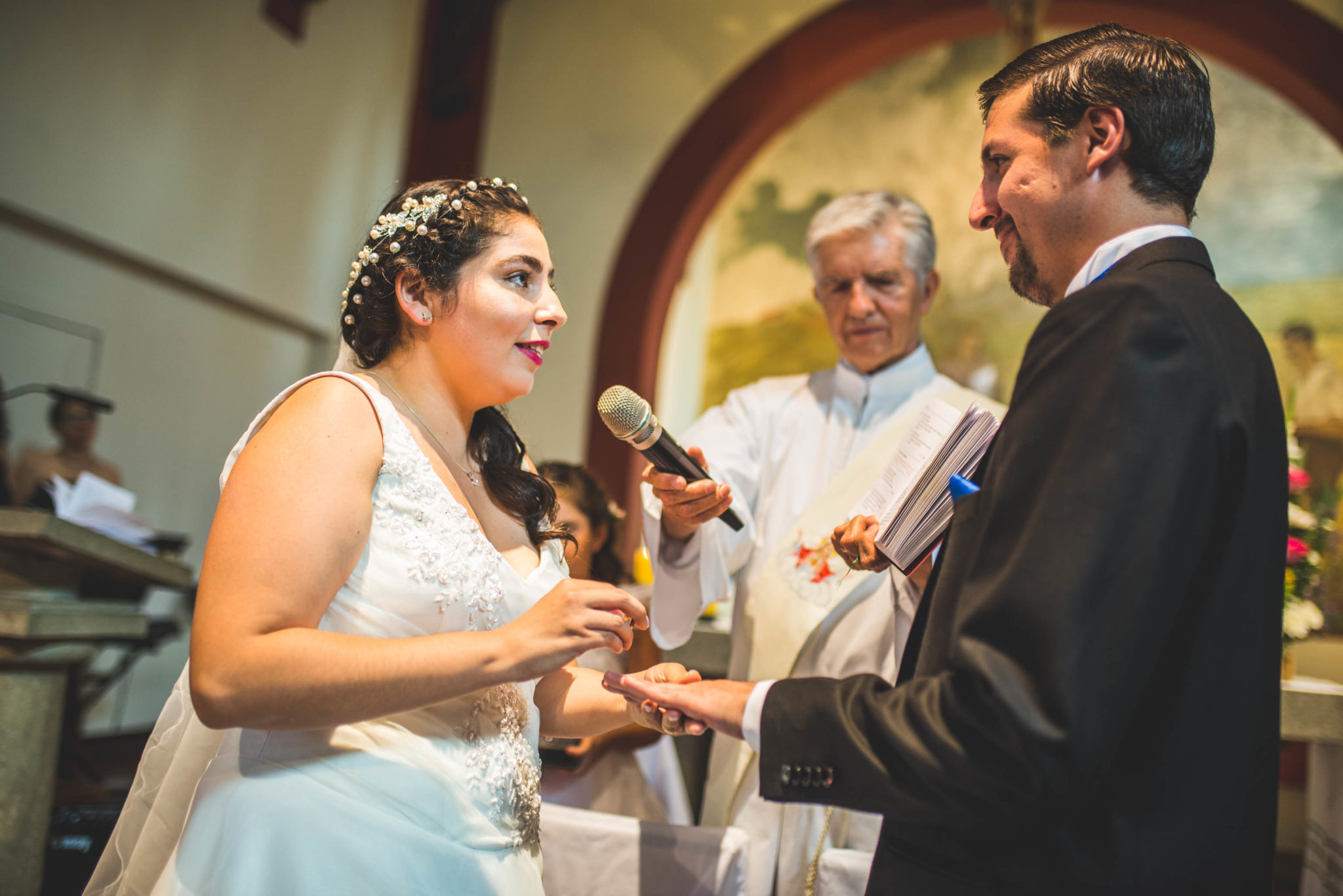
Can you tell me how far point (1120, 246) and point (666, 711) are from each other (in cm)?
84

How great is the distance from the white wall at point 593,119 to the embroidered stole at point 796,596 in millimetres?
4352

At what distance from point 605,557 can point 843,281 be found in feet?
3.77

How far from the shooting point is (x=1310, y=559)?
301 centimetres

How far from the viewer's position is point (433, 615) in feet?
4.86

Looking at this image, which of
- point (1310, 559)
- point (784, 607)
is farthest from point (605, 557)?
point (1310, 559)

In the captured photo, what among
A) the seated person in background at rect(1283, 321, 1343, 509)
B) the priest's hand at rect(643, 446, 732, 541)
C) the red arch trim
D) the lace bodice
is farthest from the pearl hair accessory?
the seated person in background at rect(1283, 321, 1343, 509)

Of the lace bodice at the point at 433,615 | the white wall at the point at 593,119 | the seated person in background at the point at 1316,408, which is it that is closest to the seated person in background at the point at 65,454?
the white wall at the point at 593,119

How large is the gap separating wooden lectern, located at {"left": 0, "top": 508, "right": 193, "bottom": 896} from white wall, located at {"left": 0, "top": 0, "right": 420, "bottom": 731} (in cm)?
331

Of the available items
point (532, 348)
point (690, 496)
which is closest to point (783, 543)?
point (690, 496)

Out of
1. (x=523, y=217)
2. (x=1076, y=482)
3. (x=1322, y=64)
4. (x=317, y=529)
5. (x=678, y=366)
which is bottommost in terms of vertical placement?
(x=317, y=529)

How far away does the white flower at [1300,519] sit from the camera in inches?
116

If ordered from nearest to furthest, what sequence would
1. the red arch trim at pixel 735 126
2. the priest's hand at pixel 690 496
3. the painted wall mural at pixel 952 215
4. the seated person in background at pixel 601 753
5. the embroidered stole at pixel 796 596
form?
1. the priest's hand at pixel 690 496
2. the embroidered stole at pixel 796 596
3. the seated person in background at pixel 601 753
4. the red arch trim at pixel 735 126
5. the painted wall mural at pixel 952 215

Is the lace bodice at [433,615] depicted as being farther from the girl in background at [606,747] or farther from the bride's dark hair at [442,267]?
the girl in background at [606,747]

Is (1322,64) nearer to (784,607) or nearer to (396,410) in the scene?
(784,607)
